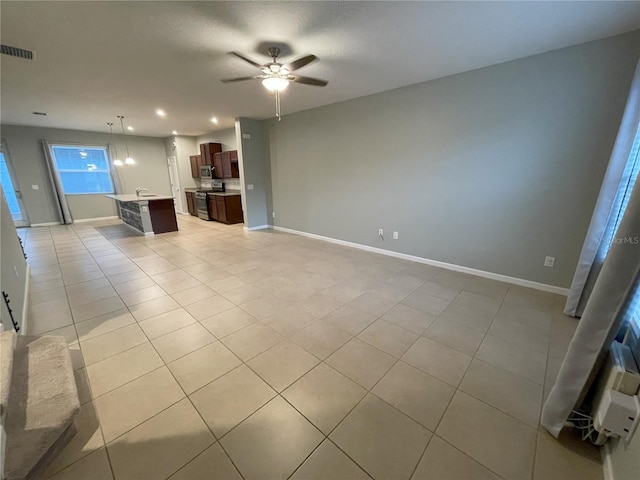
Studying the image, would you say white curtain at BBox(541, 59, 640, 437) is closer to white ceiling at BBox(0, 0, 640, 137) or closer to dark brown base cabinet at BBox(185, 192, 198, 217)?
white ceiling at BBox(0, 0, 640, 137)

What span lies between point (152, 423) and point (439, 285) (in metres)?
3.10

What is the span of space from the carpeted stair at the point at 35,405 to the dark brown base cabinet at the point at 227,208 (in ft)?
18.2

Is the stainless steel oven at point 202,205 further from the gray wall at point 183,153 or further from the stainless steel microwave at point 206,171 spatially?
the gray wall at point 183,153

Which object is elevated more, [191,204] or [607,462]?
[191,204]

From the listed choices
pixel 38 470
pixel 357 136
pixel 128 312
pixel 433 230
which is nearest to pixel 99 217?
pixel 128 312

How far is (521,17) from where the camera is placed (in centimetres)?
208

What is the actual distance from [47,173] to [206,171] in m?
4.03

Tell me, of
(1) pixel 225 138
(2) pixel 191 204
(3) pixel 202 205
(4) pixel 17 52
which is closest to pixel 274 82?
(4) pixel 17 52

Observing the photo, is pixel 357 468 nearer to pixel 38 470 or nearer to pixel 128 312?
pixel 38 470

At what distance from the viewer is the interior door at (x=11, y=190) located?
6.27 m

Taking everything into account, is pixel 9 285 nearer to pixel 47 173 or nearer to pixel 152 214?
pixel 152 214

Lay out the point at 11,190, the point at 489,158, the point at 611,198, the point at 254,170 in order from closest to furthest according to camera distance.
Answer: the point at 611,198
the point at 489,158
the point at 254,170
the point at 11,190

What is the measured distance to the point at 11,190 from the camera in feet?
21.1

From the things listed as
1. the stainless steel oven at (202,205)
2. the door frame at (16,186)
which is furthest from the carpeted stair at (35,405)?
the door frame at (16,186)
